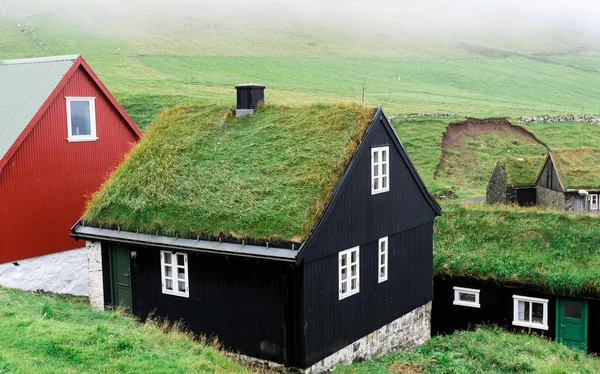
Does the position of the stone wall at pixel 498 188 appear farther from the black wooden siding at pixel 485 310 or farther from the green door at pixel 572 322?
the green door at pixel 572 322

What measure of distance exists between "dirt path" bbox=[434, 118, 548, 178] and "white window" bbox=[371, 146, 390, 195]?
38922mm

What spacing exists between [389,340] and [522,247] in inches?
336

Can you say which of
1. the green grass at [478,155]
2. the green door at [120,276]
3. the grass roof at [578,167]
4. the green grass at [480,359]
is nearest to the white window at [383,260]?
the green grass at [480,359]

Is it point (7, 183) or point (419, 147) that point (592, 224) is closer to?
point (7, 183)

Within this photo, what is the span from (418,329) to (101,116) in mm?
13675

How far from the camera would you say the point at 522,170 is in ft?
141

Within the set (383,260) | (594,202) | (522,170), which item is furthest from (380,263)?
Result: (522,170)

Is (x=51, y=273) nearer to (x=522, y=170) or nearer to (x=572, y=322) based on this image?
(x=572, y=322)

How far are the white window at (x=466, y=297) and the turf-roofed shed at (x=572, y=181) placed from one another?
53.0 ft

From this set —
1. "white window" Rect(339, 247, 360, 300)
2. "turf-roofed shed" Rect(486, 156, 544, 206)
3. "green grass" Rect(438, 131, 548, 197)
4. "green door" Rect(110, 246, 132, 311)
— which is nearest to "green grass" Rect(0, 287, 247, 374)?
"green door" Rect(110, 246, 132, 311)

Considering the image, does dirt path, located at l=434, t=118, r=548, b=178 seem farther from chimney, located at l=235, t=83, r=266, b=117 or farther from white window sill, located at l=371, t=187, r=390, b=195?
white window sill, located at l=371, t=187, r=390, b=195

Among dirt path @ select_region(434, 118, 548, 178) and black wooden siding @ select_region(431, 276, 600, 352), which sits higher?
dirt path @ select_region(434, 118, 548, 178)

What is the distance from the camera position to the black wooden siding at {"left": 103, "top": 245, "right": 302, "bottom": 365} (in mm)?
16594

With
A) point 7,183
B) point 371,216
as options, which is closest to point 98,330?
point 371,216
